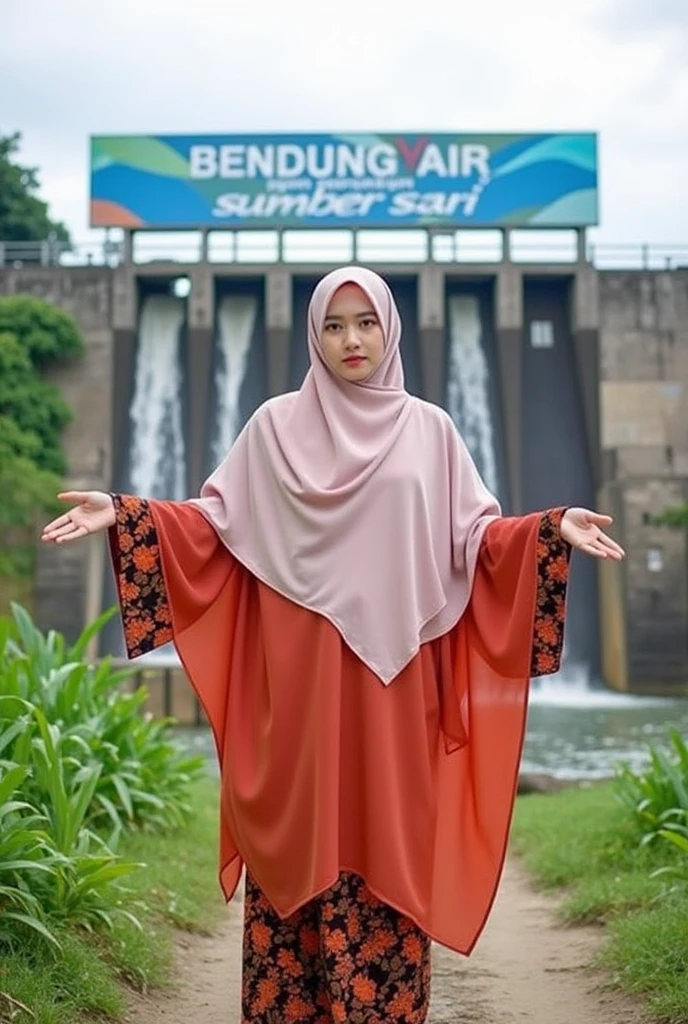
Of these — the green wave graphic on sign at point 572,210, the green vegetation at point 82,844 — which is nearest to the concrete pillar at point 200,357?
the green wave graphic on sign at point 572,210

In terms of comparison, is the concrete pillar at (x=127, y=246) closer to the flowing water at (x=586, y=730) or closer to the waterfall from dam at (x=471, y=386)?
the waterfall from dam at (x=471, y=386)

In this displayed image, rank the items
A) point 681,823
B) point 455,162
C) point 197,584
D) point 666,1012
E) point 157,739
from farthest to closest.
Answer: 1. point 455,162
2. point 157,739
3. point 681,823
4. point 666,1012
5. point 197,584

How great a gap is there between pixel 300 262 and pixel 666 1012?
22.9 m

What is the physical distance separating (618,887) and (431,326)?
2045 cm

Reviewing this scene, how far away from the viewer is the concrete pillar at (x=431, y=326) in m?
25.2

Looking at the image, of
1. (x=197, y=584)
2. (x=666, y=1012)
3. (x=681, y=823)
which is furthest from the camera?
(x=681, y=823)

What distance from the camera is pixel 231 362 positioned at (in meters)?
26.1

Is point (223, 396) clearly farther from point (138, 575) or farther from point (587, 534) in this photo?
point (587, 534)

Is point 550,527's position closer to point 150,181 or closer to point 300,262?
point 300,262

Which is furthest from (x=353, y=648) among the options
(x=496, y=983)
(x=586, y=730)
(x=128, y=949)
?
(x=586, y=730)

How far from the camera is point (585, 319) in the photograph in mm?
25609

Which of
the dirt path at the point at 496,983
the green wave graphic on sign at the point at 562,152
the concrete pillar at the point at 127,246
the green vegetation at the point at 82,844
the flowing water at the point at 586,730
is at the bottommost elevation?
the flowing water at the point at 586,730

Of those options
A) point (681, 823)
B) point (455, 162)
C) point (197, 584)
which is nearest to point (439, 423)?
point (197, 584)

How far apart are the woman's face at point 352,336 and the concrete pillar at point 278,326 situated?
71.5 feet
